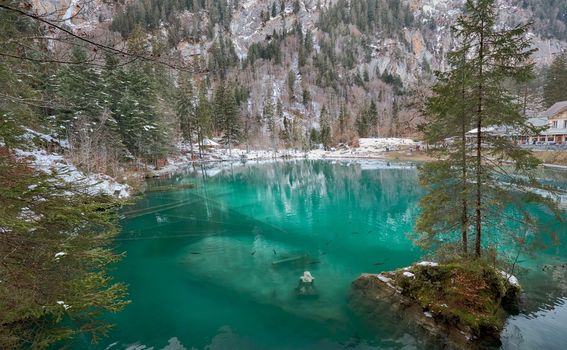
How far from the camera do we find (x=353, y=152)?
84750 millimetres

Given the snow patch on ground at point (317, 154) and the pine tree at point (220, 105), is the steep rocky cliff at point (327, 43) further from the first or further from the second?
the pine tree at point (220, 105)

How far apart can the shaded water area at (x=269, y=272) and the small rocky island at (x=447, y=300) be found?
17.7 inches

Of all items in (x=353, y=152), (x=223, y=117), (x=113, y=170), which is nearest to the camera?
(x=113, y=170)

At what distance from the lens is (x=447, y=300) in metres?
9.80

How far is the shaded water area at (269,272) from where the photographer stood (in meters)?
9.80

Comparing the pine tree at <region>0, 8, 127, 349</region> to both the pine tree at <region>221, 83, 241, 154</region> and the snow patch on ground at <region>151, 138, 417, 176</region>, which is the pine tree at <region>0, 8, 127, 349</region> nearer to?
the snow patch on ground at <region>151, 138, 417, 176</region>

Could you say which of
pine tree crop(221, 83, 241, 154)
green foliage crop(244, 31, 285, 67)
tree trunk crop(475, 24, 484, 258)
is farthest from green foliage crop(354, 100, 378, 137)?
tree trunk crop(475, 24, 484, 258)

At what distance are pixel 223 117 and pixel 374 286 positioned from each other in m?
66.7

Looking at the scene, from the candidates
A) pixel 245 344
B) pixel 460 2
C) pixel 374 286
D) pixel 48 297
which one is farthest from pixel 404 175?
pixel 460 2

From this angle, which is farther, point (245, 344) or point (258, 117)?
point (258, 117)

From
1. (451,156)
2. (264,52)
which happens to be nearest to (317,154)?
(264,52)

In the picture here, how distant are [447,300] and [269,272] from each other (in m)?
7.73

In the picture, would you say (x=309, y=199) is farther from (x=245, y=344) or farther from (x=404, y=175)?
(x=245, y=344)

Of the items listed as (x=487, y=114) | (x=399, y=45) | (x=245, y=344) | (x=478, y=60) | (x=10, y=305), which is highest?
(x=399, y=45)
